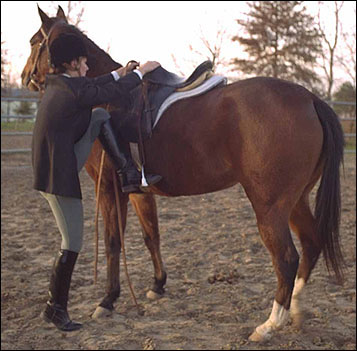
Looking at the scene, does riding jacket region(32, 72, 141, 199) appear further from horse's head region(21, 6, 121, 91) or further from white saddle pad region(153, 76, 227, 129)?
white saddle pad region(153, 76, 227, 129)

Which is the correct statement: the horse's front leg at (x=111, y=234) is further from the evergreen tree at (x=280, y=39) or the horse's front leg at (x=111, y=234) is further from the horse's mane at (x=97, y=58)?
the evergreen tree at (x=280, y=39)

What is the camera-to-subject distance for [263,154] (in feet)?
6.87

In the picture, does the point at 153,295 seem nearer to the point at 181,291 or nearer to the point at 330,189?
the point at 181,291

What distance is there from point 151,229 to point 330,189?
6.38 feet

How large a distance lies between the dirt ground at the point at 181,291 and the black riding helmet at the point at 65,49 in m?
2.42

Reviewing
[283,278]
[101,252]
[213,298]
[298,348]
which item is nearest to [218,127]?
[283,278]

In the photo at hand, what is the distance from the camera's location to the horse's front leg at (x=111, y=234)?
2746 millimetres

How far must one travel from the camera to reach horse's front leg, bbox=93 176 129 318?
9.01 ft

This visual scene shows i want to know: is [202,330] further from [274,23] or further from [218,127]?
[274,23]

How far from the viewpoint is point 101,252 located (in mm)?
5969

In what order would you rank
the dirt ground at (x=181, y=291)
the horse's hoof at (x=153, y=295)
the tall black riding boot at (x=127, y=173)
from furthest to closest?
the horse's hoof at (x=153, y=295) → the dirt ground at (x=181, y=291) → the tall black riding boot at (x=127, y=173)

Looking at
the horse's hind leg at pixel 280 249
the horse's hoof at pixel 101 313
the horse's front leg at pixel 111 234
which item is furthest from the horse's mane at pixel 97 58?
the horse's hoof at pixel 101 313

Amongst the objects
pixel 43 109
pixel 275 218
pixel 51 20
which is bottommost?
pixel 275 218

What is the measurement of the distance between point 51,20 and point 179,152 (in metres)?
1.14
